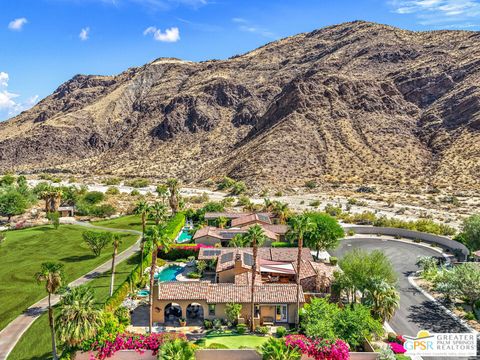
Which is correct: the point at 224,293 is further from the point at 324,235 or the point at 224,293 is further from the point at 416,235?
the point at 416,235

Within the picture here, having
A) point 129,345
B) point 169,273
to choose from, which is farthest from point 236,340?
point 169,273

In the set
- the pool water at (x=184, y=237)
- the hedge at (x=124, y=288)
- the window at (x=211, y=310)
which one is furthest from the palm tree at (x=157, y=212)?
the window at (x=211, y=310)

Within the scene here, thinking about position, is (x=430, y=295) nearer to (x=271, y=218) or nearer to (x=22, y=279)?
(x=271, y=218)

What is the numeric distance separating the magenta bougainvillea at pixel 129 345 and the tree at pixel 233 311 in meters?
7.08

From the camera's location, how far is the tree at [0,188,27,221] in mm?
85250

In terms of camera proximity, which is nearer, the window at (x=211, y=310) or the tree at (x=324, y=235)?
the window at (x=211, y=310)

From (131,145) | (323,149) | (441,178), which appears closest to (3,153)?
(131,145)

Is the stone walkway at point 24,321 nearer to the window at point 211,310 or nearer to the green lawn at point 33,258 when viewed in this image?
the green lawn at point 33,258

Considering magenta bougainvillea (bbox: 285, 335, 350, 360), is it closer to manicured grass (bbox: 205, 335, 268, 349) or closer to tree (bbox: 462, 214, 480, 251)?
manicured grass (bbox: 205, 335, 268, 349)

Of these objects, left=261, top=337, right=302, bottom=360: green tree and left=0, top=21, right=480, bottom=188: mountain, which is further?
left=0, top=21, right=480, bottom=188: mountain

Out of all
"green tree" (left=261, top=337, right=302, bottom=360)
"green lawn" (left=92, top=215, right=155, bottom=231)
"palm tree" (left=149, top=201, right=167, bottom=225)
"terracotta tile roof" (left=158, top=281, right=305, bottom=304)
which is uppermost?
"palm tree" (left=149, top=201, right=167, bottom=225)

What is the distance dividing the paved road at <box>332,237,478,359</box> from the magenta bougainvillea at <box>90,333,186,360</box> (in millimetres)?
20347

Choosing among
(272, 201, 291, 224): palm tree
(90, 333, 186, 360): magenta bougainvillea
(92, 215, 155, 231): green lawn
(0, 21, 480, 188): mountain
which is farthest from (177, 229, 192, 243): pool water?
(0, 21, 480, 188): mountain

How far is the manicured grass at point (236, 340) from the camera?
111ft
